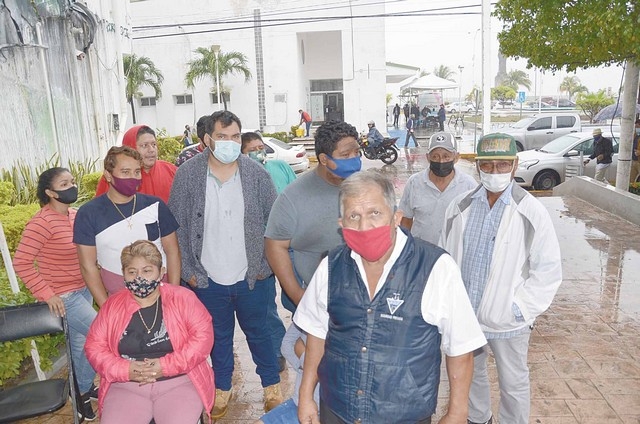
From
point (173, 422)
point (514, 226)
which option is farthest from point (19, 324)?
point (514, 226)

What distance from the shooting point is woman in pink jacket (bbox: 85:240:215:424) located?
9.21 feet

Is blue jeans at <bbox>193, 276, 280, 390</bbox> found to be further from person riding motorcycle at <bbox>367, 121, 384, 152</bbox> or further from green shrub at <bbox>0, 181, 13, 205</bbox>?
person riding motorcycle at <bbox>367, 121, 384, 152</bbox>

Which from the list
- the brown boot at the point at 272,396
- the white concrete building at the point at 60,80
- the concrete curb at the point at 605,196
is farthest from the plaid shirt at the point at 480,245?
the concrete curb at the point at 605,196

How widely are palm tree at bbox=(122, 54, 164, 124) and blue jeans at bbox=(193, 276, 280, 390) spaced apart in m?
24.4

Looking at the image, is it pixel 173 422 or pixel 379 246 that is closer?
pixel 379 246

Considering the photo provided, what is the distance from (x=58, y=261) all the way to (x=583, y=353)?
406 cm

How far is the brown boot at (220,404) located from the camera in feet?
11.9

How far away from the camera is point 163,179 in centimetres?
447

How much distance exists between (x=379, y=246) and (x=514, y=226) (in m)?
1.06

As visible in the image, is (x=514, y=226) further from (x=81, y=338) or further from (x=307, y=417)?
(x=81, y=338)

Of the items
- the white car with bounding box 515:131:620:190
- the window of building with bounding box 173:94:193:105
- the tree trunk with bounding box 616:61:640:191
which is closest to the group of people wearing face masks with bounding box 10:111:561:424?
the tree trunk with bounding box 616:61:640:191

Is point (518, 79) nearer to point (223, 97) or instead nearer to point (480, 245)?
point (223, 97)

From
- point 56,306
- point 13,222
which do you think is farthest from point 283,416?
point 13,222

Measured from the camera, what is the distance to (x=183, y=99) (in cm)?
2886
